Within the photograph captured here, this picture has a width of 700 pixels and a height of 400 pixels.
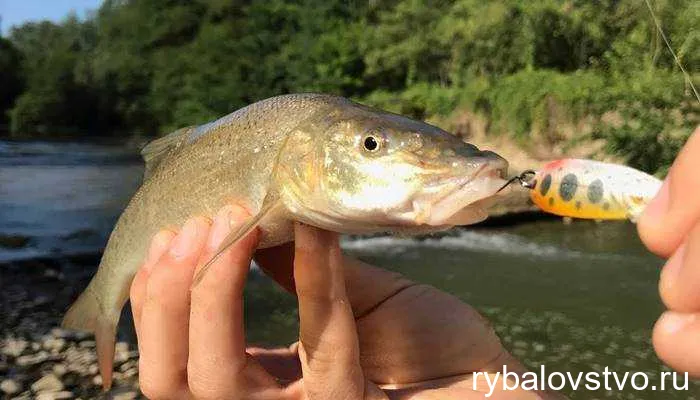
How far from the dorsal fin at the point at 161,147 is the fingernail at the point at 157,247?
17.7 inches

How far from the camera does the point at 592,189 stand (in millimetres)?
1884

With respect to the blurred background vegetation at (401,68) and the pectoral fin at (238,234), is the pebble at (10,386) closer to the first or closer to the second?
the pectoral fin at (238,234)

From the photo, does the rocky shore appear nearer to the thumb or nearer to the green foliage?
the thumb

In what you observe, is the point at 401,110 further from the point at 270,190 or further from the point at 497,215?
the point at 270,190

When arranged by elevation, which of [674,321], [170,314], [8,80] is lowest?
[8,80]

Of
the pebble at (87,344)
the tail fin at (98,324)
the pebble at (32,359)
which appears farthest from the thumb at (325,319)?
the pebble at (87,344)

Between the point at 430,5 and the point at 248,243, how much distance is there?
31562mm

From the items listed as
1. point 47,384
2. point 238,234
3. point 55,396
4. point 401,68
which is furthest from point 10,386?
point 401,68

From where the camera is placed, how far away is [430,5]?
105ft

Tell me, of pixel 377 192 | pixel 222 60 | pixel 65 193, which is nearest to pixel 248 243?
pixel 377 192

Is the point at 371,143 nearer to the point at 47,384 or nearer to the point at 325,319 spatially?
the point at 325,319

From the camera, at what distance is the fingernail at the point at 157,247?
246cm

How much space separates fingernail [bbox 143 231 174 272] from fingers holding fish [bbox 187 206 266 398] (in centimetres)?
35

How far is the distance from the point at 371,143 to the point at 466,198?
0.44 m
